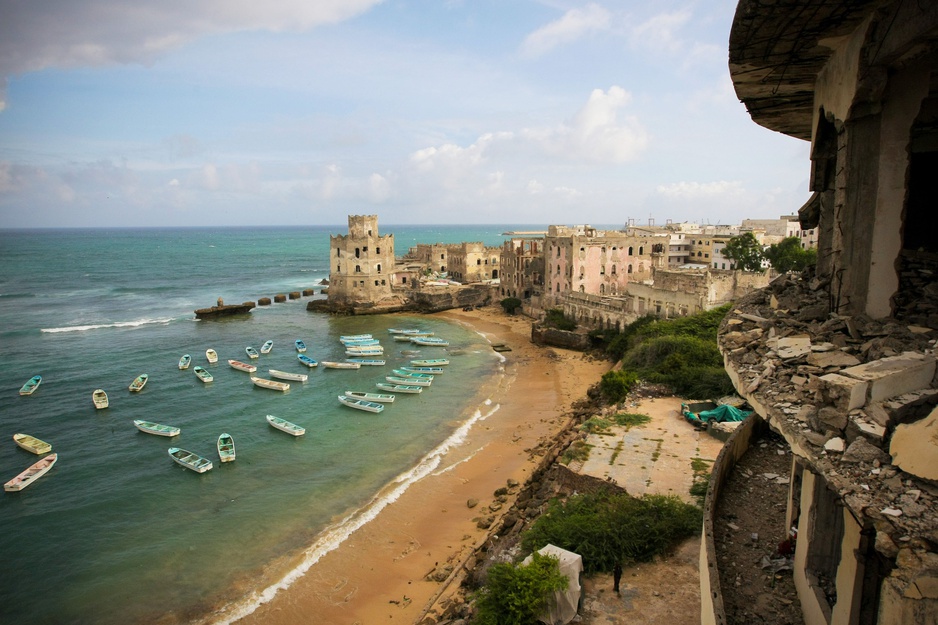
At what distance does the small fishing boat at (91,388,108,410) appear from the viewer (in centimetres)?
3100

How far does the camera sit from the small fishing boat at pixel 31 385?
110 ft

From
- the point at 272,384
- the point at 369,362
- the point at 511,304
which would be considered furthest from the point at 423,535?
the point at 511,304

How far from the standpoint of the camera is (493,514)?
1994 centimetres

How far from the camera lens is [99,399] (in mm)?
31391

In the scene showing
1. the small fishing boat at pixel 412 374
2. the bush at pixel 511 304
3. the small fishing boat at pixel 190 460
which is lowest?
the small fishing boat at pixel 190 460

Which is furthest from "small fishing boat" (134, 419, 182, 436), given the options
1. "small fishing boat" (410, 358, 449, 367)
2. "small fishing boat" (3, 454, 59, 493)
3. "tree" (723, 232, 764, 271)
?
"tree" (723, 232, 764, 271)

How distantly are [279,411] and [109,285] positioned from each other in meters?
71.9

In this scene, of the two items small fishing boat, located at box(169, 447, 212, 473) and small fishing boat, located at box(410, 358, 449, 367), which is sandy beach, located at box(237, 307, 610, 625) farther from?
small fishing boat, located at box(169, 447, 212, 473)

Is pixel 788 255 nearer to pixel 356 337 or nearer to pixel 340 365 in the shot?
pixel 356 337

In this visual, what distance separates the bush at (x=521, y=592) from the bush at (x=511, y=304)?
47265 millimetres

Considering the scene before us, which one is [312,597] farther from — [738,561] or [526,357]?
[526,357]

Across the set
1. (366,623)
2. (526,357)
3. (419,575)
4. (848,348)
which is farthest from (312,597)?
(526,357)

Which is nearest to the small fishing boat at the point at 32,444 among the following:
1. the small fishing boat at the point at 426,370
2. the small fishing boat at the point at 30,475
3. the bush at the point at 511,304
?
the small fishing boat at the point at 30,475

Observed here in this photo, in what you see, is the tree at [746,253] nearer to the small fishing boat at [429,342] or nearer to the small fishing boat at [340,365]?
the small fishing boat at [429,342]
